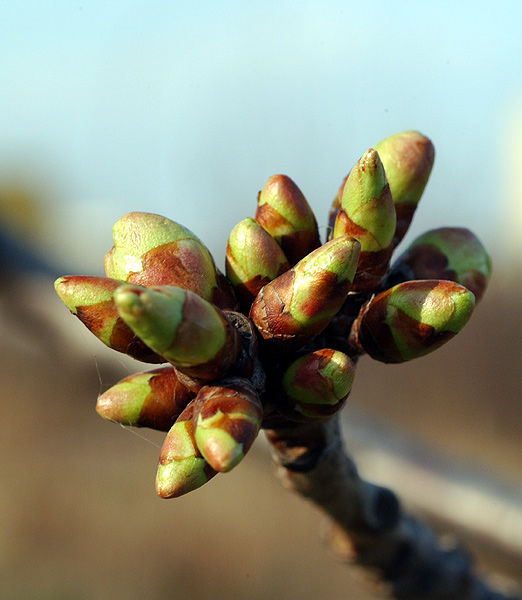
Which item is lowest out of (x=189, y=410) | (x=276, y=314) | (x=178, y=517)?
(x=178, y=517)

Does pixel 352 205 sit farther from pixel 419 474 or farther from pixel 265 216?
pixel 419 474

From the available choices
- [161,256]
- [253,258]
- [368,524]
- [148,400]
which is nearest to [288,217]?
[253,258]

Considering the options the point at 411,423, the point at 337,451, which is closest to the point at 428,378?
the point at 411,423

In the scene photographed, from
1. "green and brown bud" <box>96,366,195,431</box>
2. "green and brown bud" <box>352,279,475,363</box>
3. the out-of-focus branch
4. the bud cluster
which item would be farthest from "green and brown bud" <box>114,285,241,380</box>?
the out-of-focus branch

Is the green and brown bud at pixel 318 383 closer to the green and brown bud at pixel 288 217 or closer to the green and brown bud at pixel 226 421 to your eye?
the green and brown bud at pixel 226 421

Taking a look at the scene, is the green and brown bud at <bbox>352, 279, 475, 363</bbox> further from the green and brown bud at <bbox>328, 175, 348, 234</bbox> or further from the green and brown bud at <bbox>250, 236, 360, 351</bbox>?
the green and brown bud at <bbox>328, 175, 348, 234</bbox>

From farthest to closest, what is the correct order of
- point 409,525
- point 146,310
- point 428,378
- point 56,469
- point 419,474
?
point 428,378
point 56,469
point 419,474
point 409,525
point 146,310
